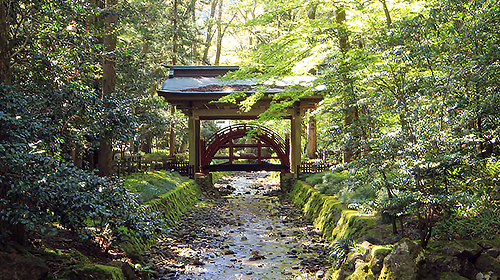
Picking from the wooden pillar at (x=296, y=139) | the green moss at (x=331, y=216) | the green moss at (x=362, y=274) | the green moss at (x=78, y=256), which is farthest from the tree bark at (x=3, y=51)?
the wooden pillar at (x=296, y=139)

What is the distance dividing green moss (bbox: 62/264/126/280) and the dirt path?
4.50ft

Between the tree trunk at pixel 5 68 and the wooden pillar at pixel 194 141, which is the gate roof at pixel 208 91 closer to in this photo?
the wooden pillar at pixel 194 141

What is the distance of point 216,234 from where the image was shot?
8.35m

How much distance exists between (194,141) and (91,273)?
1047 centimetres

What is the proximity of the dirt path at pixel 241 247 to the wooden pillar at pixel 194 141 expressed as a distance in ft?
10.8

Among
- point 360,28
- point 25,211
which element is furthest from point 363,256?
point 360,28

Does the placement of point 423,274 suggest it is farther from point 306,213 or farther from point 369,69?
point 306,213

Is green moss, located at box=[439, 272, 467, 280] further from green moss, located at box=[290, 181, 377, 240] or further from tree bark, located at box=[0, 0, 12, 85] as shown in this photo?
tree bark, located at box=[0, 0, 12, 85]

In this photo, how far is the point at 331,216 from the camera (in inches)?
303

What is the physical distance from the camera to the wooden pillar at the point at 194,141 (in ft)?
47.0

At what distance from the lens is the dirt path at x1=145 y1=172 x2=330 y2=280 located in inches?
228

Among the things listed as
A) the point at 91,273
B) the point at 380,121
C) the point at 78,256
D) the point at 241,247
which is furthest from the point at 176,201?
the point at 380,121

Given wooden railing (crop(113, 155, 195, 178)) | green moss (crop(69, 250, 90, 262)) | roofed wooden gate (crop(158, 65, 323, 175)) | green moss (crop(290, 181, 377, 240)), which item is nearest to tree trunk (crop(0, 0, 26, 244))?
green moss (crop(69, 250, 90, 262))

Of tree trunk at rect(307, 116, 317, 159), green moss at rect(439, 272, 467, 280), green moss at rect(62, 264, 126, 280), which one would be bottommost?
green moss at rect(439, 272, 467, 280)
